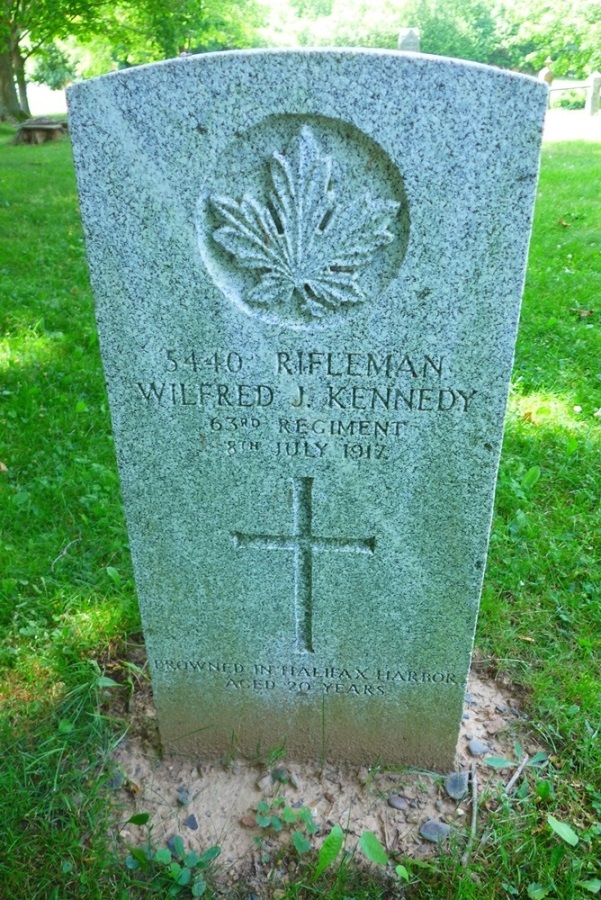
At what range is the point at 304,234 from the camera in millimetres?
1582

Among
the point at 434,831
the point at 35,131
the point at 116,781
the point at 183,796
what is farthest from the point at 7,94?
the point at 434,831

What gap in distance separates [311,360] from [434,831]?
1.50 meters

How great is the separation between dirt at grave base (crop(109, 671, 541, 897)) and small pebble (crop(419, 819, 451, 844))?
2cm

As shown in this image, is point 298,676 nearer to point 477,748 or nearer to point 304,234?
point 477,748

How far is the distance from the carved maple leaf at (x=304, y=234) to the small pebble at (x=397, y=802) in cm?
159

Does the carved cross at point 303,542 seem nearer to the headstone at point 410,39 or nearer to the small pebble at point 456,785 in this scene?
the small pebble at point 456,785

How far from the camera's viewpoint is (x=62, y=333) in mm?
4965

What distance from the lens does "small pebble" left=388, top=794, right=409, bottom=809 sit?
221 cm

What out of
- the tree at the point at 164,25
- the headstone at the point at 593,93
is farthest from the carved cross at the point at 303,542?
the headstone at the point at 593,93

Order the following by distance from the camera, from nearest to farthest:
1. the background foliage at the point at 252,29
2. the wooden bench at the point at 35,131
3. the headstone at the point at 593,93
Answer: the background foliage at the point at 252,29 → the wooden bench at the point at 35,131 → the headstone at the point at 593,93

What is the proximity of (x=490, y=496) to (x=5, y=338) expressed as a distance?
4.06 m

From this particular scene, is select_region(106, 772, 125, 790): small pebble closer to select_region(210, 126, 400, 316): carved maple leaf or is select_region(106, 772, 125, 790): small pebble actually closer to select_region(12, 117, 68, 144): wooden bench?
select_region(210, 126, 400, 316): carved maple leaf

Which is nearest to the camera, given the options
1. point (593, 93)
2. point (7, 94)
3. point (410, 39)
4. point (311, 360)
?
point (311, 360)

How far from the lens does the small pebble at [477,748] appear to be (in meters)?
2.38
